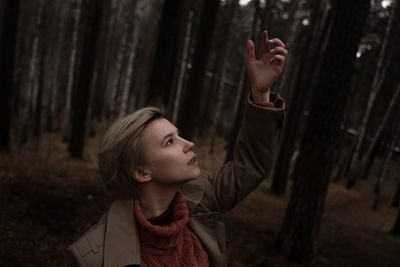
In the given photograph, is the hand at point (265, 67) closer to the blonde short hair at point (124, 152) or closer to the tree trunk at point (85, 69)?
the blonde short hair at point (124, 152)

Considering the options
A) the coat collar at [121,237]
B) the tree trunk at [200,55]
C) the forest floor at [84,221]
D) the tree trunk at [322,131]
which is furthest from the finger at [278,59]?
the tree trunk at [200,55]

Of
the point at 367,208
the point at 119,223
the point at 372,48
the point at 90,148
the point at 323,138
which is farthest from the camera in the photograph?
the point at 372,48

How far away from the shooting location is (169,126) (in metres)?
1.61

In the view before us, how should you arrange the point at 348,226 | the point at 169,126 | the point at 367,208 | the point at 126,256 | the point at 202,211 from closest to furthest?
1. the point at 126,256
2. the point at 169,126
3. the point at 202,211
4. the point at 348,226
5. the point at 367,208

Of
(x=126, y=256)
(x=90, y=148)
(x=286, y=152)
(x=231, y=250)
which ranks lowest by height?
(x=90, y=148)

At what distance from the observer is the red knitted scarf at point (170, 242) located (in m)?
1.47

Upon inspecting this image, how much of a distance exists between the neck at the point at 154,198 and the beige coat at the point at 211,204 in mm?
105

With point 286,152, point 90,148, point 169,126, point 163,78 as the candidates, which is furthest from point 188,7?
point 169,126

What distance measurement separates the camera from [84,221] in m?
5.62

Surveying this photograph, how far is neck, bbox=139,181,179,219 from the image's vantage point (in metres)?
1.63

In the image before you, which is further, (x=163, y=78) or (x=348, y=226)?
(x=348, y=226)

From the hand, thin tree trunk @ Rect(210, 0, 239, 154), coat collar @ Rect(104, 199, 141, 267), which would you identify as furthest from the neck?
thin tree trunk @ Rect(210, 0, 239, 154)

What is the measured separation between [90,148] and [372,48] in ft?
55.8

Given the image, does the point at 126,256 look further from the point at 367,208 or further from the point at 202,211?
the point at 367,208
